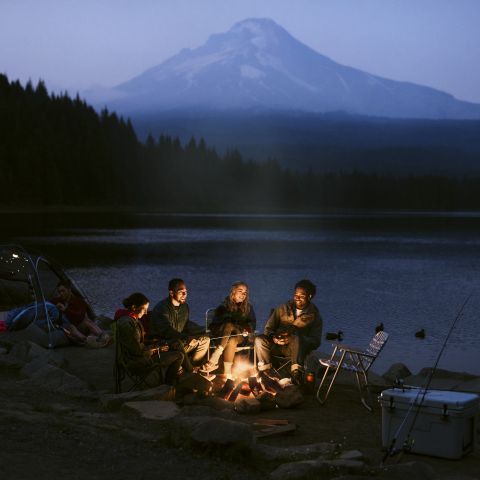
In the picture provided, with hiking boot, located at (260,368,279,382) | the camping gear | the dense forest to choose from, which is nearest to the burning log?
hiking boot, located at (260,368,279,382)

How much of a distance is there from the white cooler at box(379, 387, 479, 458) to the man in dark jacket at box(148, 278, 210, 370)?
2616 mm

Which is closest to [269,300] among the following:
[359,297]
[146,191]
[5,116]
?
[359,297]

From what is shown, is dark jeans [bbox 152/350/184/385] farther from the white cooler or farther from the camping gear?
the camping gear

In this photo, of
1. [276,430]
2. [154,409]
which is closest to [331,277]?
[276,430]

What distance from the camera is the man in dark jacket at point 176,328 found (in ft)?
28.8

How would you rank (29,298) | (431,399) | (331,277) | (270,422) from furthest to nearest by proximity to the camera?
1. (331,277)
2. (29,298)
3. (270,422)
4. (431,399)

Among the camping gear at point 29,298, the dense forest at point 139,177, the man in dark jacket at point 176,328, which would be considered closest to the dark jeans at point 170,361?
the man in dark jacket at point 176,328

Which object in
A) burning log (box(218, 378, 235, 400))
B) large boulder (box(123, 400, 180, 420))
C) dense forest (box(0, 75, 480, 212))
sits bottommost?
burning log (box(218, 378, 235, 400))

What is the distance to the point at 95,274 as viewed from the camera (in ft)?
110

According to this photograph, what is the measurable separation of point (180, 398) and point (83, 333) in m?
4.22

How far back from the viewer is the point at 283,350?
8.97 meters

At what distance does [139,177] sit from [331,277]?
110 meters

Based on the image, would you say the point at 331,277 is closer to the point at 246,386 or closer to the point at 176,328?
the point at 176,328

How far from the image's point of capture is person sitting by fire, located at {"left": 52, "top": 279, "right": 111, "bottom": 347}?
11.5m
